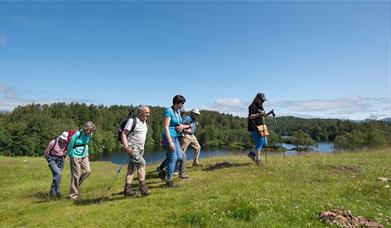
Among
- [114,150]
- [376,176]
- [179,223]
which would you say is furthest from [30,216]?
[114,150]

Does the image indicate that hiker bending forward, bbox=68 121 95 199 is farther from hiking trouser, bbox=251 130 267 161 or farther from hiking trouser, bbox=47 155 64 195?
hiking trouser, bbox=251 130 267 161

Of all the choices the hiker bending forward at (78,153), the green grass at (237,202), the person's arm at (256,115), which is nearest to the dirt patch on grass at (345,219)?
the green grass at (237,202)

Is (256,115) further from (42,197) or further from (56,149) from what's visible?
(42,197)

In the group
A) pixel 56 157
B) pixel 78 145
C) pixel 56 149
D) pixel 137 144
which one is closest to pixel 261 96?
pixel 137 144

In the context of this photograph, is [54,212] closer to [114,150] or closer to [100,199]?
[100,199]

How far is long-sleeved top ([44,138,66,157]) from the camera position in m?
13.9

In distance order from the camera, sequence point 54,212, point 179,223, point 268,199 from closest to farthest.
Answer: point 179,223
point 268,199
point 54,212

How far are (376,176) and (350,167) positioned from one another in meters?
1.75

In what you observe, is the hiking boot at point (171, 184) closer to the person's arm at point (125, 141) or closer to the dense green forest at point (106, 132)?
the person's arm at point (125, 141)

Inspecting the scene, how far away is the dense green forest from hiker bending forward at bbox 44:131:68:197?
88.4ft

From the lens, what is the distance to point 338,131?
17712 centimetres

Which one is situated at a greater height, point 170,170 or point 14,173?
point 170,170

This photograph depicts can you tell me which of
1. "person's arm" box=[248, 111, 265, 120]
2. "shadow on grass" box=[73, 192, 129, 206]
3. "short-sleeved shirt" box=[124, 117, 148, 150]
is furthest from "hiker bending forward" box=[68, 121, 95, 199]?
"person's arm" box=[248, 111, 265, 120]

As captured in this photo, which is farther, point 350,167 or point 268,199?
point 350,167
